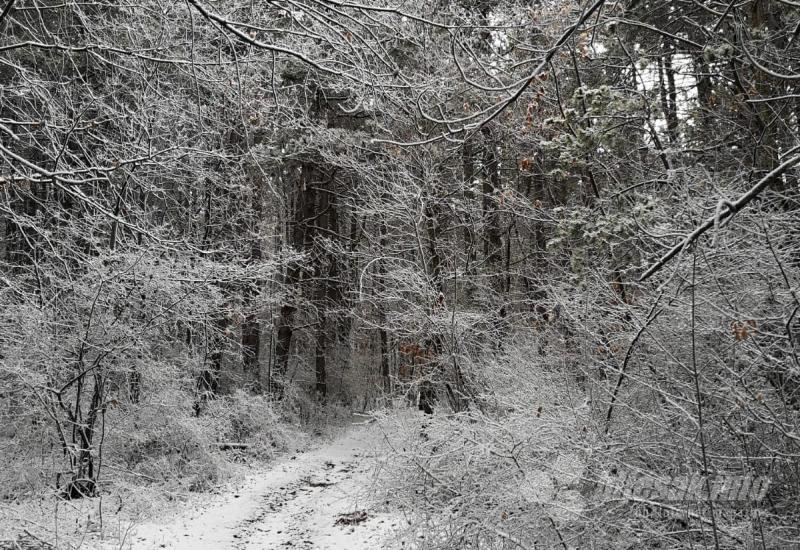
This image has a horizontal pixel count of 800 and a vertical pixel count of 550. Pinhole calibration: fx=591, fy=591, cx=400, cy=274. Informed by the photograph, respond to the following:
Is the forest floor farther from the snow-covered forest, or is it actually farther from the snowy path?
the snow-covered forest

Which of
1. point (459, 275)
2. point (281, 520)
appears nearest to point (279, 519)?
point (281, 520)

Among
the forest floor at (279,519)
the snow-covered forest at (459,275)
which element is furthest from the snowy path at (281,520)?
the snow-covered forest at (459,275)

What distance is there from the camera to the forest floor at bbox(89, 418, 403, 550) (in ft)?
23.1

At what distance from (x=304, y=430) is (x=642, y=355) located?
41.2ft

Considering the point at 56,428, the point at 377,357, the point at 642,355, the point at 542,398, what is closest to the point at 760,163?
the point at 642,355

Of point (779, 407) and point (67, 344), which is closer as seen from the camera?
point (779, 407)

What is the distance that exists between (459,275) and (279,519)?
19.2 feet

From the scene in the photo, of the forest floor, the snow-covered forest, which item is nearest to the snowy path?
the forest floor

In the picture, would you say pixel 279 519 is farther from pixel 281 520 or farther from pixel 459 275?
pixel 459 275

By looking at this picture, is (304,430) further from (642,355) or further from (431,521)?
(642,355)

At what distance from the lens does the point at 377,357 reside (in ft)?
72.8

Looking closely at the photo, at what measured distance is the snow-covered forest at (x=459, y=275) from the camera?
3.80 m

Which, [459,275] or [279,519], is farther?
[459,275]

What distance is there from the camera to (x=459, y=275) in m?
12.2
